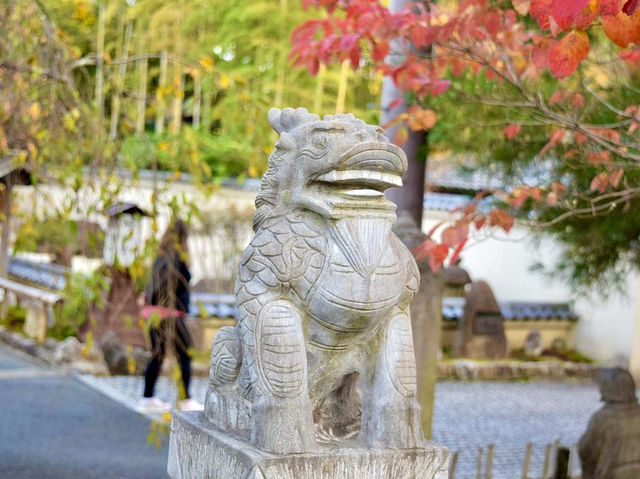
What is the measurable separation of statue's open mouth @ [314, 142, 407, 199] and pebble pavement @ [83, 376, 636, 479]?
4.04 m

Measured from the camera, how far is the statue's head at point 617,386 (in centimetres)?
540

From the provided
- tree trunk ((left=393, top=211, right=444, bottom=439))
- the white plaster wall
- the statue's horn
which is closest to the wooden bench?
the white plaster wall

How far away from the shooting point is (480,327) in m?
11.6

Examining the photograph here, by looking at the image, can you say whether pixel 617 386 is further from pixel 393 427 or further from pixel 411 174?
pixel 393 427

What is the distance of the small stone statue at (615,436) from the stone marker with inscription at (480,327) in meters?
6.09

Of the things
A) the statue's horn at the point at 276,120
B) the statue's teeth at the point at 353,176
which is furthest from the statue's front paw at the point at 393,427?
the statue's horn at the point at 276,120

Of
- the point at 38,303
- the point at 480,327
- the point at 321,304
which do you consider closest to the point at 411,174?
the point at 321,304

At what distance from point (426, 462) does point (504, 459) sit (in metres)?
4.61

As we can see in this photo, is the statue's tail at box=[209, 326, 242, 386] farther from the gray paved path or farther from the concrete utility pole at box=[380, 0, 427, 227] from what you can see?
the gray paved path

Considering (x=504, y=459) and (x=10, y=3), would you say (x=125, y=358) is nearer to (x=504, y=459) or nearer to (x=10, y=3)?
(x=504, y=459)

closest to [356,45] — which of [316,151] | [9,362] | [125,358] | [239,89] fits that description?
[239,89]

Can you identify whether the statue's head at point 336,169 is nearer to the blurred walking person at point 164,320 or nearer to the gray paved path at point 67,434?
the blurred walking person at point 164,320

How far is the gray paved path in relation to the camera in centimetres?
606

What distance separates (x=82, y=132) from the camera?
4.48m
